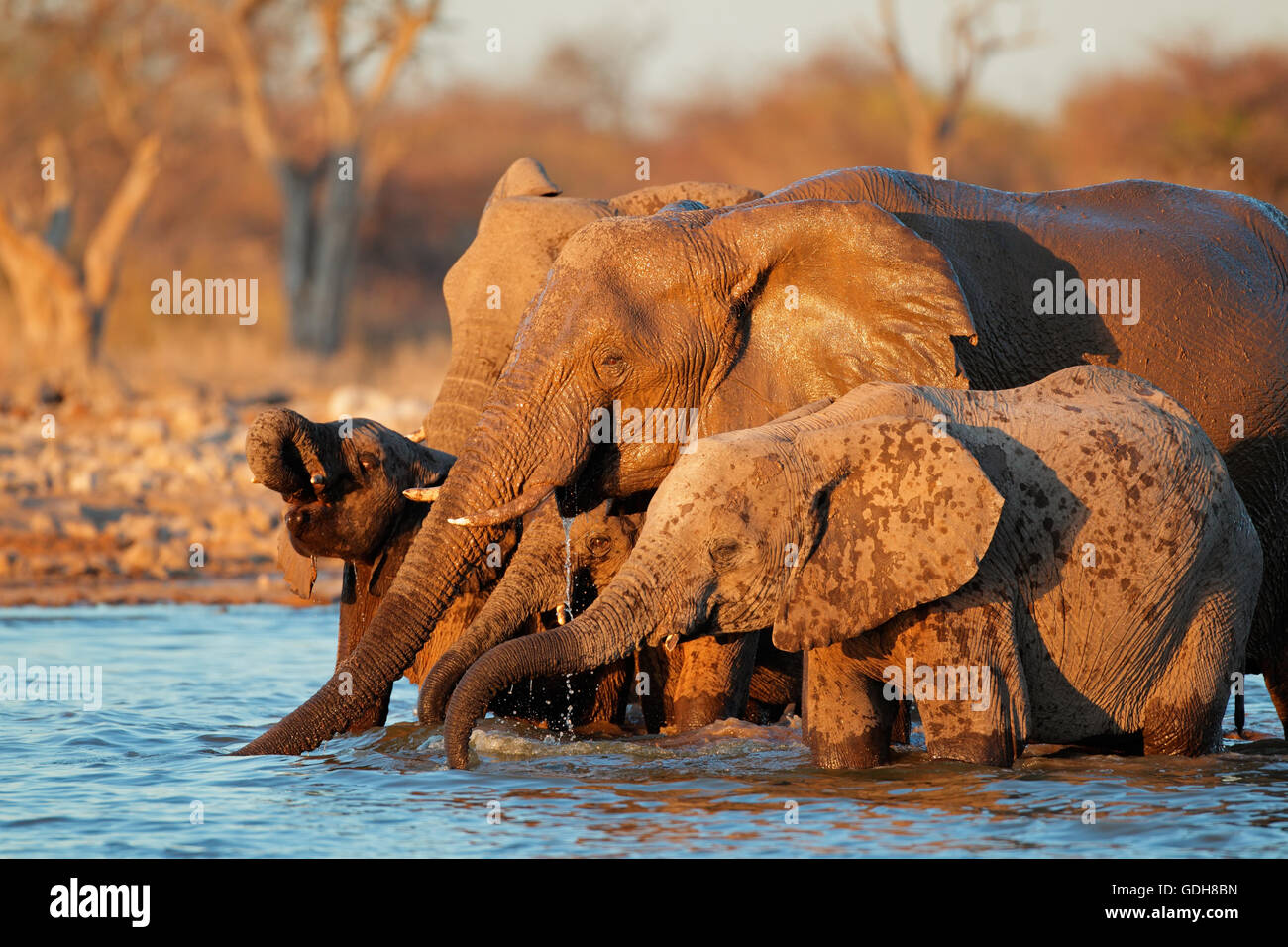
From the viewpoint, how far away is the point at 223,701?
28.5 ft

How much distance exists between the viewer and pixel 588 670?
6543 mm

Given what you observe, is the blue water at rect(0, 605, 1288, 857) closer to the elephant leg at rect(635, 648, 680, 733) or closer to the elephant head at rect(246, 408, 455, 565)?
the elephant leg at rect(635, 648, 680, 733)

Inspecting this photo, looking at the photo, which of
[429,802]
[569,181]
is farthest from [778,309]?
[569,181]

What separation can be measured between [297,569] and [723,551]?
2.28 meters

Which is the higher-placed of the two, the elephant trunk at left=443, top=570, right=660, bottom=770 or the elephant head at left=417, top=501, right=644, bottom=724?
the elephant head at left=417, top=501, right=644, bottom=724

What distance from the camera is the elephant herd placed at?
5598 mm

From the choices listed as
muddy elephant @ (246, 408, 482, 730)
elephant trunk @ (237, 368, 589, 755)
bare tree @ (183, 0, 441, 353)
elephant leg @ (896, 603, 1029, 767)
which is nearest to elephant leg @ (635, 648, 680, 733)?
muddy elephant @ (246, 408, 482, 730)

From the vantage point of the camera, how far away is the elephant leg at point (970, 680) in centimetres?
565

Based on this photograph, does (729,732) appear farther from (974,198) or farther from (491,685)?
(974,198)
